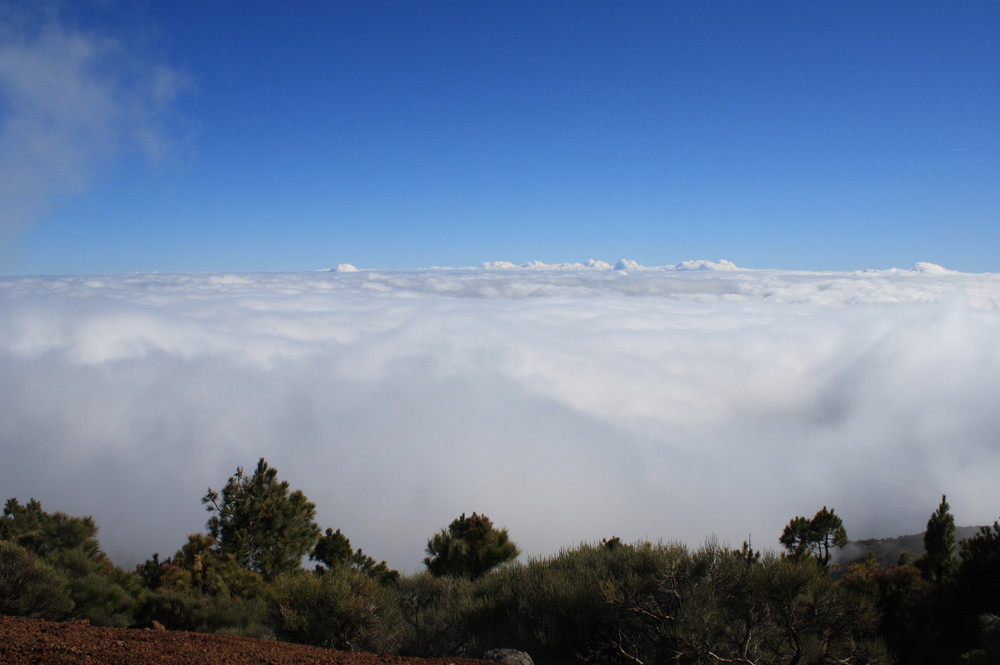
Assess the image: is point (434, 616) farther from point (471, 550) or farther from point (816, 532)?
point (816, 532)

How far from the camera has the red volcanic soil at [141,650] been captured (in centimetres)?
564

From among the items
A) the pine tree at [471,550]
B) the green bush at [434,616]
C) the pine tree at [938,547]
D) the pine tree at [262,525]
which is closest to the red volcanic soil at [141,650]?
the green bush at [434,616]

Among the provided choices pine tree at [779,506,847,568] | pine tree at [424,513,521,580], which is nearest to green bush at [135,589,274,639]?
pine tree at [424,513,521,580]

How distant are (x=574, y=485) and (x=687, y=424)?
61967 mm

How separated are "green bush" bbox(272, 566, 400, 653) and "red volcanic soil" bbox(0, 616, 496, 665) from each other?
2.24 metres

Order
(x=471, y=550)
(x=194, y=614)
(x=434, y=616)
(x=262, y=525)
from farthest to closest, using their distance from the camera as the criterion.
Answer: (x=262, y=525), (x=471, y=550), (x=194, y=614), (x=434, y=616)

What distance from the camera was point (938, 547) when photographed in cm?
1919

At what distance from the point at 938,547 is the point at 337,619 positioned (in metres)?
19.6

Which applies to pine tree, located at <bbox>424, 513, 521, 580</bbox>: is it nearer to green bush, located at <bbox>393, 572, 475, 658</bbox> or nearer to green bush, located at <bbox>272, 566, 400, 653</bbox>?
green bush, located at <bbox>393, 572, 475, 658</bbox>

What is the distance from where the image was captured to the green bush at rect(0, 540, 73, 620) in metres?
9.64

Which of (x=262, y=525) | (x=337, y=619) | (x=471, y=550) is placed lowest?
(x=262, y=525)

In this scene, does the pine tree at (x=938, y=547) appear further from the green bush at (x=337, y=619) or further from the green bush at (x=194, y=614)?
the green bush at (x=194, y=614)

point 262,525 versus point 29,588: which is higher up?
point 29,588

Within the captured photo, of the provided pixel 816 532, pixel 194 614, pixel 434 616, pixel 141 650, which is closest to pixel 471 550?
pixel 434 616
